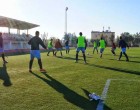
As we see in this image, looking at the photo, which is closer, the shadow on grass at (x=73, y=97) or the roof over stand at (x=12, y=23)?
the shadow on grass at (x=73, y=97)

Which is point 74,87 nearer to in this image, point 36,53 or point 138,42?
point 36,53

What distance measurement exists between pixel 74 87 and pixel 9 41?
118ft

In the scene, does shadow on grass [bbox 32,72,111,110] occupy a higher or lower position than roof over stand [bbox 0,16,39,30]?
lower

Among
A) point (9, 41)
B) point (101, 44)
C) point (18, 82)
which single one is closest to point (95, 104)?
point (18, 82)

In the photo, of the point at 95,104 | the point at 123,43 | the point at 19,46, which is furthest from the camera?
the point at 19,46

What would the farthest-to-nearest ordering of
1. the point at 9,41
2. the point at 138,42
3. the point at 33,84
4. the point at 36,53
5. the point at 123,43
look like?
the point at 138,42
the point at 9,41
the point at 123,43
the point at 36,53
the point at 33,84

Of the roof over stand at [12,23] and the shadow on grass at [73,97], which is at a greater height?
the roof over stand at [12,23]

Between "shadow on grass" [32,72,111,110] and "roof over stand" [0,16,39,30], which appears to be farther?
"roof over stand" [0,16,39,30]

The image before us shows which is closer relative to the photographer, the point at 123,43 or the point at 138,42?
the point at 123,43

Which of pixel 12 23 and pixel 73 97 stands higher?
pixel 12 23

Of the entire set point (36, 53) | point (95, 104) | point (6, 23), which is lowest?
point (95, 104)

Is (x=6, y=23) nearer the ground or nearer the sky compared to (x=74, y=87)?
nearer the sky

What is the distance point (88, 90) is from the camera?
29.2 feet

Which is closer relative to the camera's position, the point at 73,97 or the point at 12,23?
the point at 73,97
